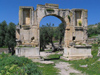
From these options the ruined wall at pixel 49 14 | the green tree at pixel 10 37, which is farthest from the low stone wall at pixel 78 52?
the green tree at pixel 10 37

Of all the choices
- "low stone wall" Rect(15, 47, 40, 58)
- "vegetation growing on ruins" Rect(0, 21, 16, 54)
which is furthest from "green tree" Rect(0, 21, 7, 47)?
"low stone wall" Rect(15, 47, 40, 58)

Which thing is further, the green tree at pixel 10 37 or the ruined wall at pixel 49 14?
the green tree at pixel 10 37

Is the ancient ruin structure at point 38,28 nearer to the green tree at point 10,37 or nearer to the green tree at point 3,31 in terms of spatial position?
the green tree at point 10,37

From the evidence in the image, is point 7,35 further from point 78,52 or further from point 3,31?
point 78,52

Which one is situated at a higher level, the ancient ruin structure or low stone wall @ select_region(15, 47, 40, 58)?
the ancient ruin structure

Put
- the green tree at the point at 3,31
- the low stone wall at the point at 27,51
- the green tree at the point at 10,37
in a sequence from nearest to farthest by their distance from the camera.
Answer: the low stone wall at the point at 27,51
the green tree at the point at 10,37
the green tree at the point at 3,31

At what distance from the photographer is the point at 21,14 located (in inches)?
472

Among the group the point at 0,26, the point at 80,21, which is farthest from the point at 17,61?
the point at 0,26

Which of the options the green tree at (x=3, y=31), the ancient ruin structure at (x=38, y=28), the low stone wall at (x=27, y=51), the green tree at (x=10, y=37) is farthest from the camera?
the green tree at (x=3, y=31)

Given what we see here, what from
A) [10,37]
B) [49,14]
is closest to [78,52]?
[49,14]

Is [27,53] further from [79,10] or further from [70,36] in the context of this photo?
[79,10]

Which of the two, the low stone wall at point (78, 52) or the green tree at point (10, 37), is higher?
the green tree at point (10, 37)

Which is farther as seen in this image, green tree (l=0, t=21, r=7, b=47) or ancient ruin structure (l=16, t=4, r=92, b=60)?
green tree (l=0, t=21, r=7, b=47)

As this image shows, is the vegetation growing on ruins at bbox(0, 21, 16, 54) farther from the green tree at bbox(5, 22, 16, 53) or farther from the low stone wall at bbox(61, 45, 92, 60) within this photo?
the low stone wall at bbox(61, 45, 92, 60)
